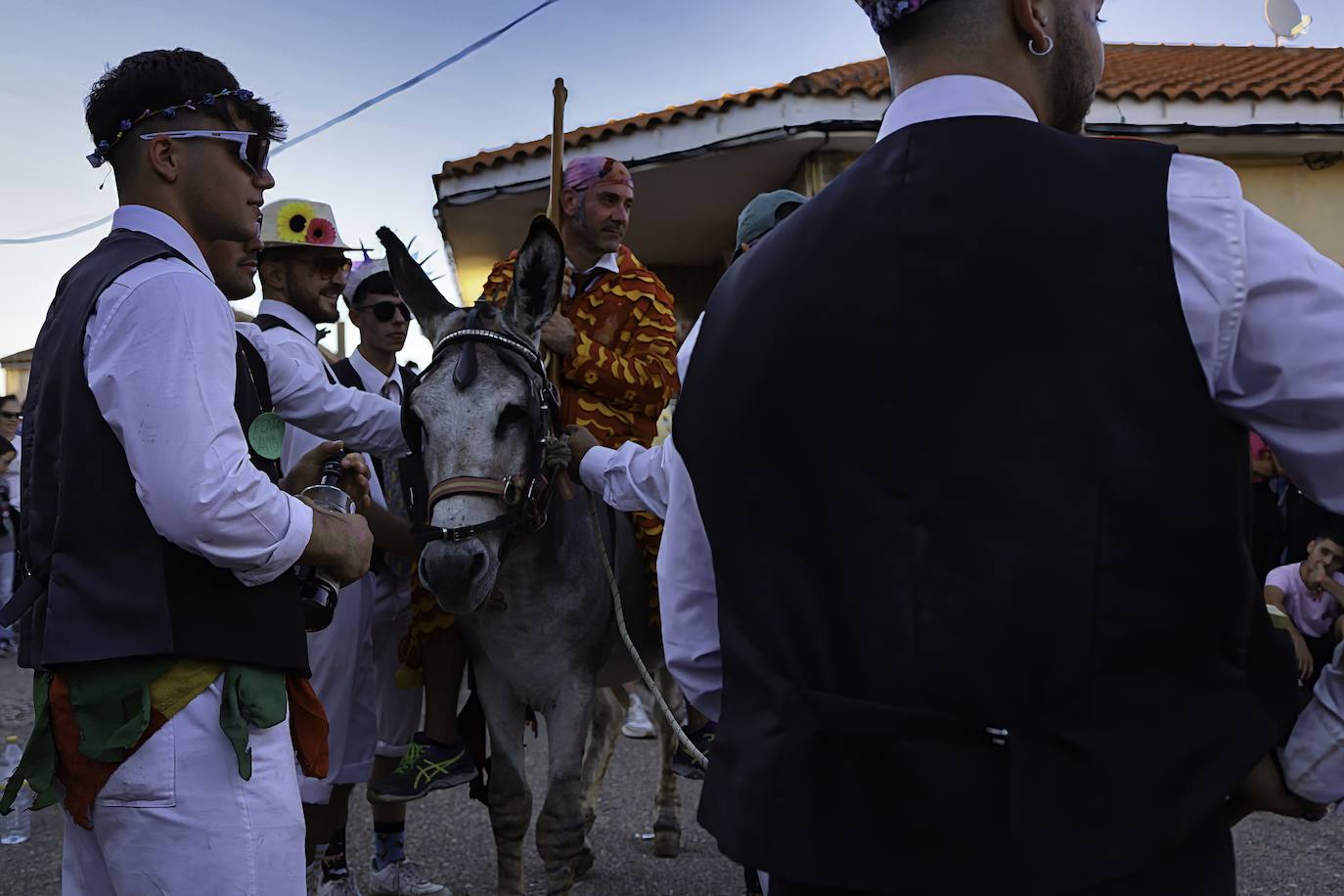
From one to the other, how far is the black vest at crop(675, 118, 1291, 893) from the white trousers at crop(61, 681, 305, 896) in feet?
3.45

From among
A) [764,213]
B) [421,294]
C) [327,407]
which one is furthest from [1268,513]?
[327,407]

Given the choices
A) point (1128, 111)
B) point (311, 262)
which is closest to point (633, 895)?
point (311, 262)

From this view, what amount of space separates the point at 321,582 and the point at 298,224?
2693 millimetres

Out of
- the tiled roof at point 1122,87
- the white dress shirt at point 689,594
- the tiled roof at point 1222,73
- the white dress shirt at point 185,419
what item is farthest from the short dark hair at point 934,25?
the tiled roof at point 1222,73

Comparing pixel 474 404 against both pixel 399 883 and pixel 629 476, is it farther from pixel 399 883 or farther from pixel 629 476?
pixel 399 883

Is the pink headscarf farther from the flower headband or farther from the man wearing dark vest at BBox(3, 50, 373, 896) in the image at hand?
the man wearing dark vest at BBox(3, 50, 373, 896)

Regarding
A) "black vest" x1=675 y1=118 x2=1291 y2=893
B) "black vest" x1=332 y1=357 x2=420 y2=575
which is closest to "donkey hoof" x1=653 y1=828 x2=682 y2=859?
"black vest" x1=332 y1=357 x2=420 y2=575

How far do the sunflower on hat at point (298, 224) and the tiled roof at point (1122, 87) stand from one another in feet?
17.4

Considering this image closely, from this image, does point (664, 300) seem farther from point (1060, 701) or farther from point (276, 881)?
point (1060, 701)

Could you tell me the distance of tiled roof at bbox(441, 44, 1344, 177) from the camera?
9.32 meters

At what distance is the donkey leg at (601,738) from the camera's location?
19.7 ft

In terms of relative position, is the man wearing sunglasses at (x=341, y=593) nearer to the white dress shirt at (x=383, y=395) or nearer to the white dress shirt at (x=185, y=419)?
the white dress shirt at (x=383, y=395)

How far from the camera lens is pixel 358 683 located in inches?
171

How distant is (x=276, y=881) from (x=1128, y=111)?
9531mm
